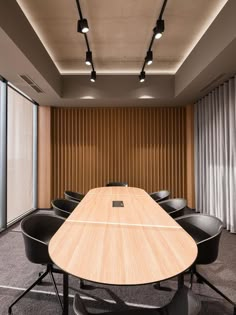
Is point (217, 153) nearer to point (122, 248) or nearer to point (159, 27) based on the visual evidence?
point (159, 27)

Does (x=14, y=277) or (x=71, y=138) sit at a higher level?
(x=71, y=138)

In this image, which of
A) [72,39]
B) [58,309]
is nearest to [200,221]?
[58,309]

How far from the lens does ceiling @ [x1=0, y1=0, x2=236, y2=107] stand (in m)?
2.95

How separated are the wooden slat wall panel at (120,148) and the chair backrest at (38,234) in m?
3.79

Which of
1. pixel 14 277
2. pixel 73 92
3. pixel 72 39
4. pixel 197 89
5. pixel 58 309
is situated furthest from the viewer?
pixel 73 92

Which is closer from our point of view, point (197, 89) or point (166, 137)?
point (197, 89)

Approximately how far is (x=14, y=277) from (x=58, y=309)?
2.87ft

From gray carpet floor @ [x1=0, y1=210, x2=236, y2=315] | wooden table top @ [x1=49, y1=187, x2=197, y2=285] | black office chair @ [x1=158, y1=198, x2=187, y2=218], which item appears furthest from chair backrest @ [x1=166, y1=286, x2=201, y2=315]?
black office chair @ [x1=158, y1=198, x2=187, y2=218]

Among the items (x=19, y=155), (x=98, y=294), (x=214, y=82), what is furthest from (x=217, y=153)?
(x=19, y=155)

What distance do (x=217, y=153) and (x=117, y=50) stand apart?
2896 millimetres

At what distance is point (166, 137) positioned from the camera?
243 inches

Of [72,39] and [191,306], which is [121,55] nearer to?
[72,39]

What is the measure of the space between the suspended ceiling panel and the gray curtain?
44.8 inches

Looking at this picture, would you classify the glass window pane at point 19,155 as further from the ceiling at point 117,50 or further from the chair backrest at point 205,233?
the chair backrest at point 205,233
